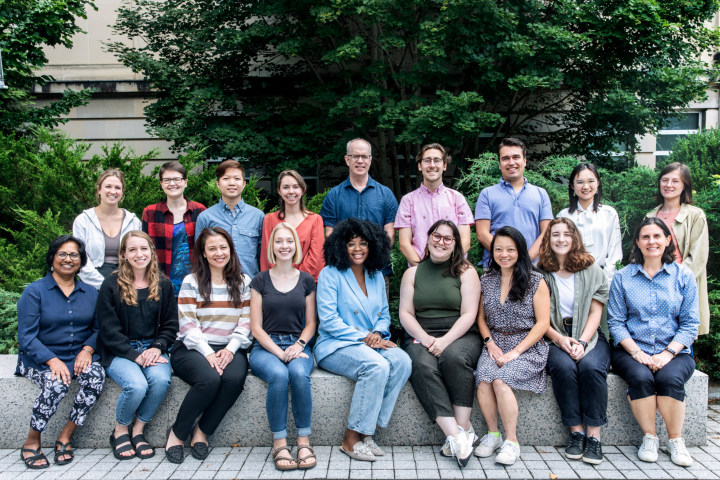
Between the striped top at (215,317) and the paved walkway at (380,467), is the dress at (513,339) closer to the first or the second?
the paved walkway at (380,467)

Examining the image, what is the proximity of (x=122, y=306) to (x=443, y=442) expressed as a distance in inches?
104

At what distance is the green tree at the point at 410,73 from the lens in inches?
326

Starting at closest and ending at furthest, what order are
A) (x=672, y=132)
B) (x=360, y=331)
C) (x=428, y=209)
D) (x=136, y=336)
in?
(x=136, y=336), (x=360, y=331), (x=428, y=209), (x=672, y=132)

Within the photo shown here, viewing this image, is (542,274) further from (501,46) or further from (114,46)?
(114,46)

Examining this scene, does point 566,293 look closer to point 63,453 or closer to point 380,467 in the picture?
point 380,467

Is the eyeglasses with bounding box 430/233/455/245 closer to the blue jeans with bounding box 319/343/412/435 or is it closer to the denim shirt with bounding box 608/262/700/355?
the blue jeans with bounding box 319/343/412/435

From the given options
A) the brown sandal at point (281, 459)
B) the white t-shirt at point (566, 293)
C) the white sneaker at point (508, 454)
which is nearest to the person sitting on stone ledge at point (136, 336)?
the brown sandal at point (281, 459)

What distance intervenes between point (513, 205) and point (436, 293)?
119 centimetres

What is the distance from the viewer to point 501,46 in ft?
27.0

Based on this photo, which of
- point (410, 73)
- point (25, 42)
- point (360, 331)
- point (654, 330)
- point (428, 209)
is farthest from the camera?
point (410, 73)

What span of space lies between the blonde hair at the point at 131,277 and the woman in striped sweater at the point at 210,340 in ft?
0.70

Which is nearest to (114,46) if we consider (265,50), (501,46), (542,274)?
(265,50)

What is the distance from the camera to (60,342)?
3.88 meters

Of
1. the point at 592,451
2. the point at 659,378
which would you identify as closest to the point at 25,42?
the point at 592,451
